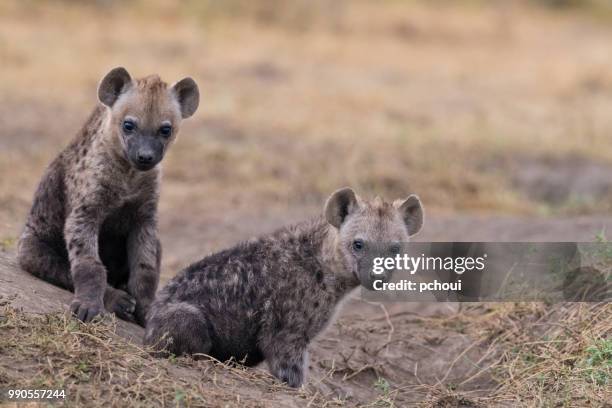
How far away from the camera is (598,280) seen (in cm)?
684

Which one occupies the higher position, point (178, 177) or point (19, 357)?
point (178, 177)

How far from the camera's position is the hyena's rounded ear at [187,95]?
646 centimetres

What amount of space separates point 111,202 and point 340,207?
4.36ft

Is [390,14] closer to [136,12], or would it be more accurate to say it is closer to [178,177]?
[136,12]

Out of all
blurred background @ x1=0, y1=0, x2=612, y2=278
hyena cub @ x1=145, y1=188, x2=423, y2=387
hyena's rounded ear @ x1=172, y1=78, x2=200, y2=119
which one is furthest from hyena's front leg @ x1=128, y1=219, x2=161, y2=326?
blurred background @ x1=0, y1=0, x2=612, y2=278

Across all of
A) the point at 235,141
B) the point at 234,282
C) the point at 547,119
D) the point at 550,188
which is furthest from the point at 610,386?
the point at 547,119

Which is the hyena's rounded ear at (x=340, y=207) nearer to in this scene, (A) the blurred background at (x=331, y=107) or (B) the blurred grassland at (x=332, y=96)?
(A) the blurred background at (x=331, y=107)

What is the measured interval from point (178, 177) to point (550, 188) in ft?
13.7

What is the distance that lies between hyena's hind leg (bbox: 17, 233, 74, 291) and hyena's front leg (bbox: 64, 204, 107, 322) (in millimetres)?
347

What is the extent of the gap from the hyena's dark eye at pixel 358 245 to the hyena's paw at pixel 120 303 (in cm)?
136

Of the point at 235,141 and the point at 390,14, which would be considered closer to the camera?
the point at 235,141

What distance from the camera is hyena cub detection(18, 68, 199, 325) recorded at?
605 centimetres

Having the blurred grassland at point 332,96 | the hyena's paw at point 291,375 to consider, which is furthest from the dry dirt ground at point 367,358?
the blurred grassland at point 332,96

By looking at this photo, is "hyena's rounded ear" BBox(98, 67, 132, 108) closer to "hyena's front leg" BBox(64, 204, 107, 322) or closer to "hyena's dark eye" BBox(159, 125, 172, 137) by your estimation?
"hyena's dark eye" BBox(159, 125, 172, 137)
